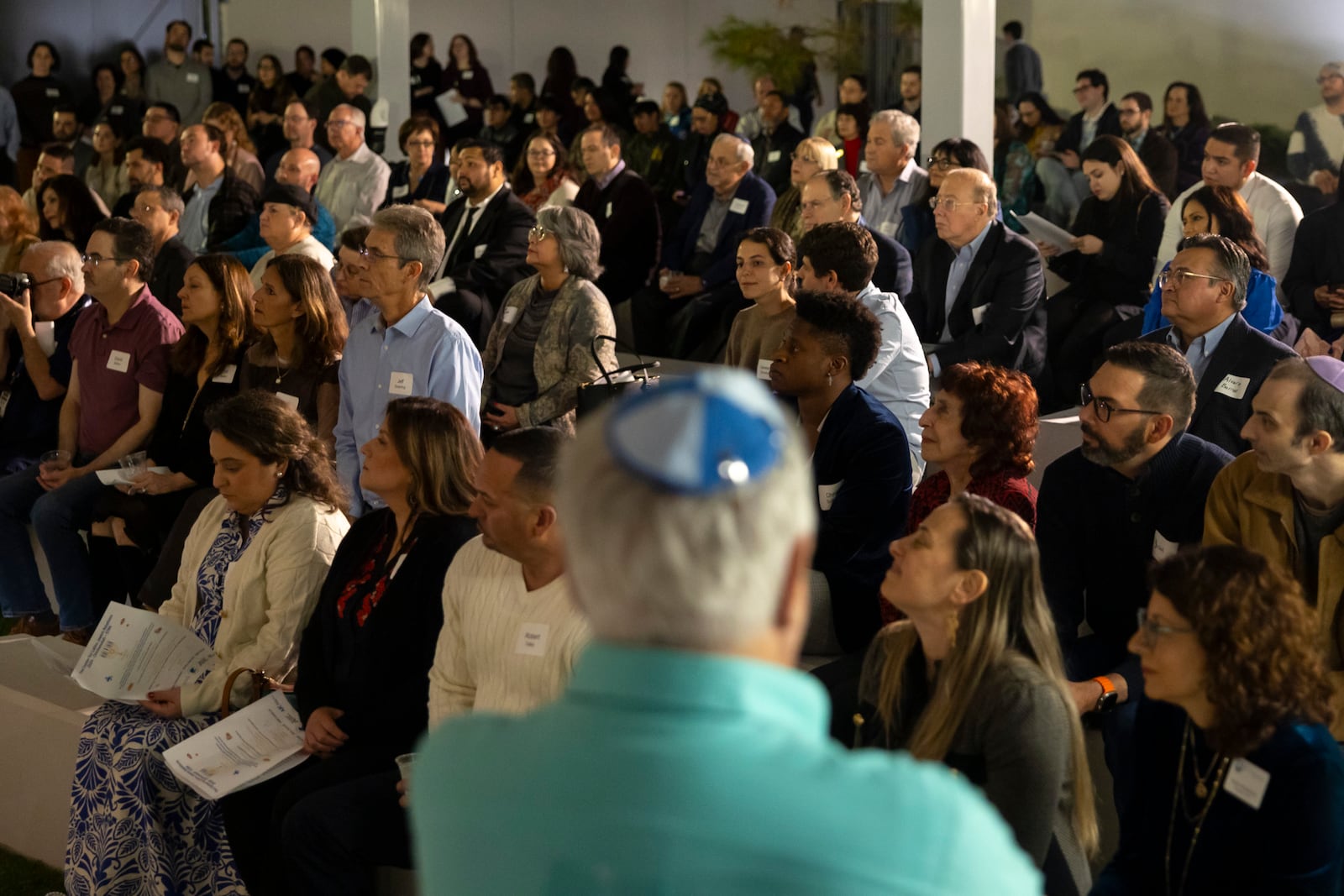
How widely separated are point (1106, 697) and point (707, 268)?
479 centimetres

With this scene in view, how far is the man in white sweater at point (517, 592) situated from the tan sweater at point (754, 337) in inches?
83.3

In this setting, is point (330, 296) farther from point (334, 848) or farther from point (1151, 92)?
point (1151, 92)

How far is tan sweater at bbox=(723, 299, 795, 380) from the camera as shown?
16.1 feet

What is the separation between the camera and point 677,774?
78 cm

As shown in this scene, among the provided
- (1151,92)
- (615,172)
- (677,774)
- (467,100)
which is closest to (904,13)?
(1151,92)

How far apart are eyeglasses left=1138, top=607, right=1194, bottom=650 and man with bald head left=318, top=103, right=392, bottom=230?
6.71m

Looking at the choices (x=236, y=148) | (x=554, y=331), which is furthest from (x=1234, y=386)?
(x=236, y=148)

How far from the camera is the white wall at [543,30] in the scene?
14.2 metres

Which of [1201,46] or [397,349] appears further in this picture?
[1201,46]

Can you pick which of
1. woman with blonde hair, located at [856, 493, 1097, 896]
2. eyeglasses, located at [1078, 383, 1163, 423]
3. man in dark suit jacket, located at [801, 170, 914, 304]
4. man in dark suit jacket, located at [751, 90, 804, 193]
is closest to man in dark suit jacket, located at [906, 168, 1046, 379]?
man in dark suit jacket, located at [801, 170, 914, 304]

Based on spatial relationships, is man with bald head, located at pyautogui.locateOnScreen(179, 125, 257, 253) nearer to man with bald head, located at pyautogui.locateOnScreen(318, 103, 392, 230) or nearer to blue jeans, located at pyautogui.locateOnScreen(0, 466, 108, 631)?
man with bald head, located at pyautogui.locateOnScreen(318, 103, 392, 230)

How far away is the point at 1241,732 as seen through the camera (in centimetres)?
200

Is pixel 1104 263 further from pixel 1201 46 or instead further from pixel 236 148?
pixel 1201 46

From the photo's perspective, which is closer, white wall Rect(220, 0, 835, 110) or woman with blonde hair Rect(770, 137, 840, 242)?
woman with blonde hair Rect(770, 137, 840, 242)
